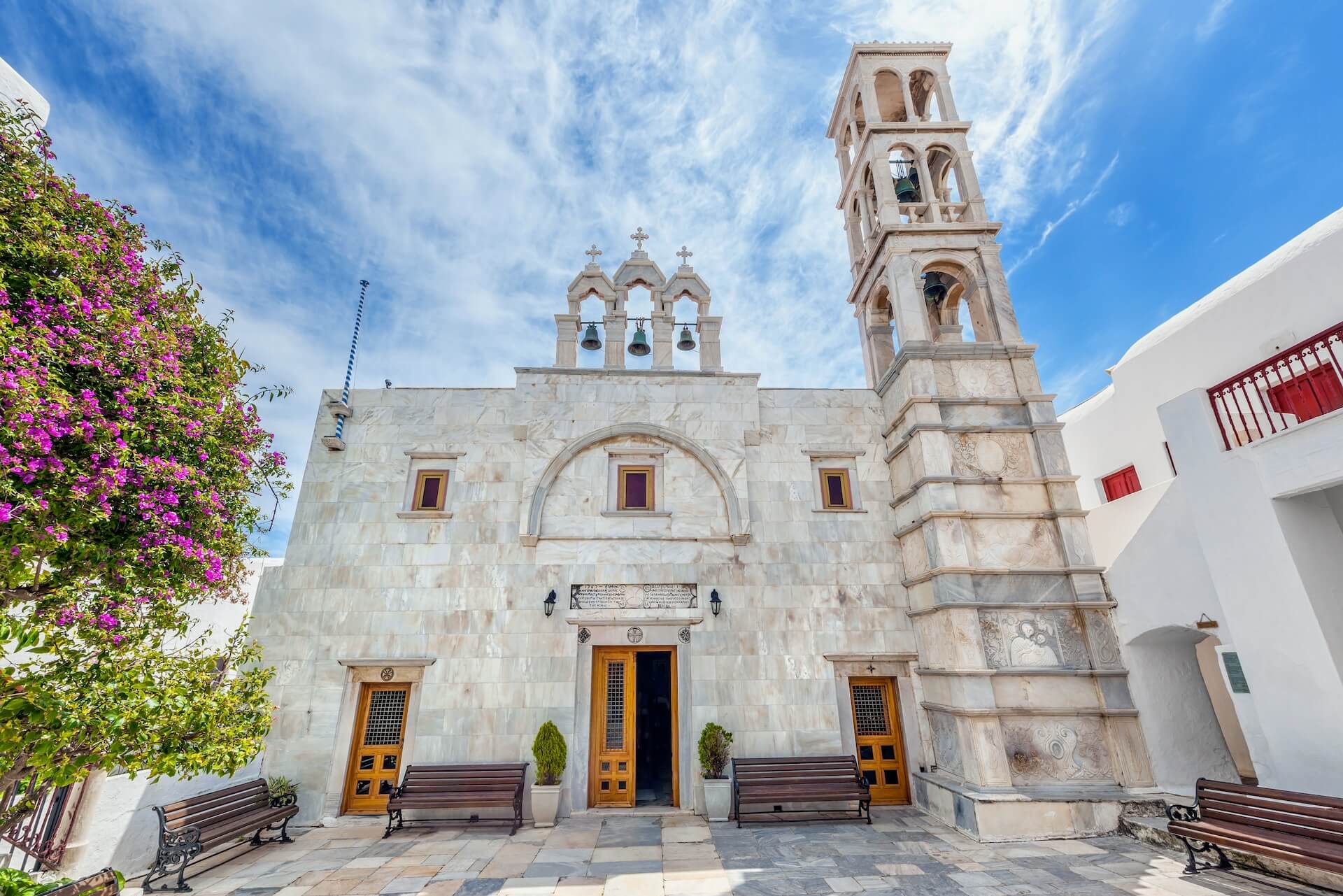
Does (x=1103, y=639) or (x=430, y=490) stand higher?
(x=430, y=490)

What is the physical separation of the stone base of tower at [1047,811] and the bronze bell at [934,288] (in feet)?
32.3

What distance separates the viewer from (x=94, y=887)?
4.82 meters

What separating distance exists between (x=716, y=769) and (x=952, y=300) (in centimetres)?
1144

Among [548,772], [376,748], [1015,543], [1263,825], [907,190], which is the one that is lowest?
[1263,825]

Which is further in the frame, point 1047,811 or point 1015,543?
point 1015,543

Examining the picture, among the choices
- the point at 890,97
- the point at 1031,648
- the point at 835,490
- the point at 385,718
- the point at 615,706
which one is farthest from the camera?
the point at 890,97

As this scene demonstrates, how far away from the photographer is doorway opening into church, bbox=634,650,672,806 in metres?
10.2

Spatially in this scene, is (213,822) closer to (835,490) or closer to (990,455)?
(835,490)

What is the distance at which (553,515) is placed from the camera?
35.5 feet

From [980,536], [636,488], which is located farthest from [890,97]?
[636,488]

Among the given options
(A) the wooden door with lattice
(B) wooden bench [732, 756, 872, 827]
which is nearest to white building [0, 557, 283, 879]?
(A) the wooden door with lattice

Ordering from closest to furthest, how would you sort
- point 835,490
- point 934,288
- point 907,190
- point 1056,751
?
point 1056,751 < point 835,490 < point 907,190 < point 934,288

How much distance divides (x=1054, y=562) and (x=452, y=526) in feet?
36.0

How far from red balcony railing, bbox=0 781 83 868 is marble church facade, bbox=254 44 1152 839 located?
3430 mm
